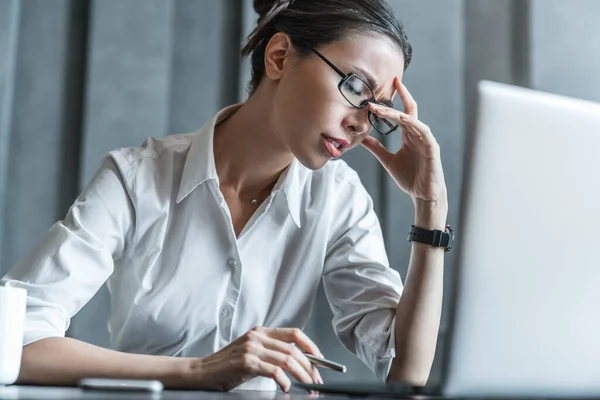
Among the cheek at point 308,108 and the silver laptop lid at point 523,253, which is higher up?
the cheek at point 308,108

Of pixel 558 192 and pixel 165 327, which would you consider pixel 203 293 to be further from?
Result: pixel 558 192

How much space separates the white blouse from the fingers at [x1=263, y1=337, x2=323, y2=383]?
411 mm

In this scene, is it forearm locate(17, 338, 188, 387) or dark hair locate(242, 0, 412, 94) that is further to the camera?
dark hair locate(242, 0, 412, 94)

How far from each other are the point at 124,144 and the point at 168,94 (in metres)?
0.19

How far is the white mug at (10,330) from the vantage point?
87cm

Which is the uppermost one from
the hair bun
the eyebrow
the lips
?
the hair bun

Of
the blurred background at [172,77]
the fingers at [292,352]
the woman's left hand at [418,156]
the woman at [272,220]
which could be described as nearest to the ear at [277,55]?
the woman at [272,220]

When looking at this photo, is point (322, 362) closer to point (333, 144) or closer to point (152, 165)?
point (333, 144)

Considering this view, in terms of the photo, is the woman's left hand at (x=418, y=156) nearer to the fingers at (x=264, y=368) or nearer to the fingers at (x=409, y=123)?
the fingers at (x=409, y=123)

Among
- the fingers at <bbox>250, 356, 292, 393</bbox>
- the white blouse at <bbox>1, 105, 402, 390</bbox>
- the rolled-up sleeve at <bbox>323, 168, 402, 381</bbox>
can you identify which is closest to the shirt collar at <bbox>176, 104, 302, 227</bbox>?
the white blouse at <bbox>1, 105, 402, 390</bbox>

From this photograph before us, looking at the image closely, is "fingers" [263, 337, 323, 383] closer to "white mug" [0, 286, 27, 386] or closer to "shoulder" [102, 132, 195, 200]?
"white mug" [0, 286, 27, 386]

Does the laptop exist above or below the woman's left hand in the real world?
below

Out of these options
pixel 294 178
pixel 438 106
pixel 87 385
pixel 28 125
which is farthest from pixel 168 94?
pixel 87 385

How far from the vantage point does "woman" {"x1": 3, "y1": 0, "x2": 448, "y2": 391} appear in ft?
4.41
